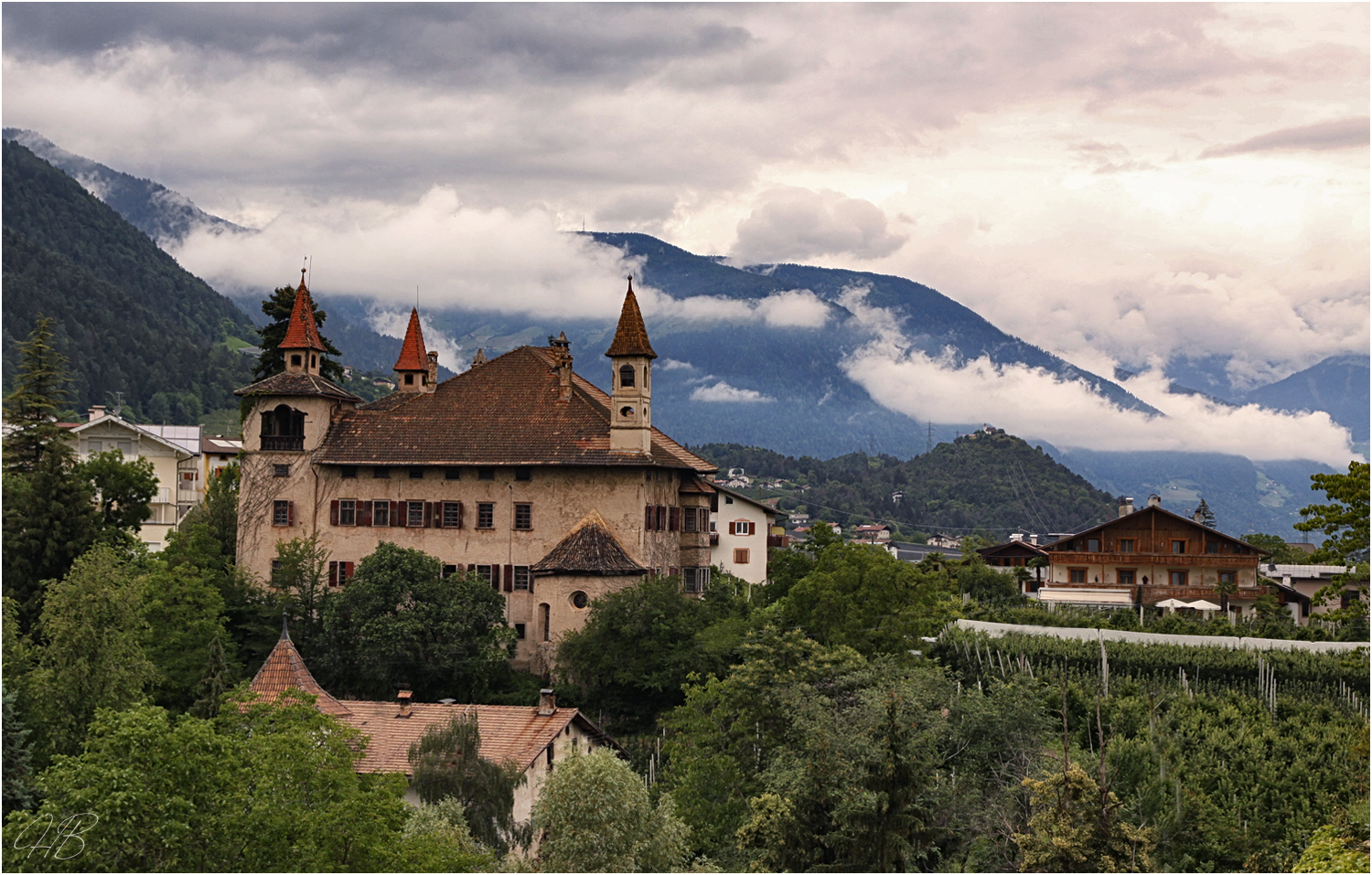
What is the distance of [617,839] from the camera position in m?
33.8

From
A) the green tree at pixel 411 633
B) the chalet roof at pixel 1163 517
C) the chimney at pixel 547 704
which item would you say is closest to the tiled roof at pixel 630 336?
the green tree at pixel 411 633

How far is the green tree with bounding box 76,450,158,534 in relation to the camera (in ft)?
227

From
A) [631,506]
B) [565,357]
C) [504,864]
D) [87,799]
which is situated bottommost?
[504,864]

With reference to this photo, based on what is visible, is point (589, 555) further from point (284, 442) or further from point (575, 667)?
point (284, 442)

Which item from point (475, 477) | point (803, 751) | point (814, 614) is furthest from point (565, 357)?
point (803, 751)

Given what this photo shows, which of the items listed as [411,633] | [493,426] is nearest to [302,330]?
[493,426]

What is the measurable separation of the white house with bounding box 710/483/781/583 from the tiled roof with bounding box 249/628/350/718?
1665 inches

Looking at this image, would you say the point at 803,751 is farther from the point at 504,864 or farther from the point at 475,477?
the point at 475,477

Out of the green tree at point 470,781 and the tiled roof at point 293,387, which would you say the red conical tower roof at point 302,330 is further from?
the green tree at point 470,781

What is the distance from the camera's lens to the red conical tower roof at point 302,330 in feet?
213

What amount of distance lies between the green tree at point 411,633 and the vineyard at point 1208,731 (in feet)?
56.5

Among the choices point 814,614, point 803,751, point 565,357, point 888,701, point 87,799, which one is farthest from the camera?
A: point 565,357

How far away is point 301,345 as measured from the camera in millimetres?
64938

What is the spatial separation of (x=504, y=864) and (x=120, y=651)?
805 inches
